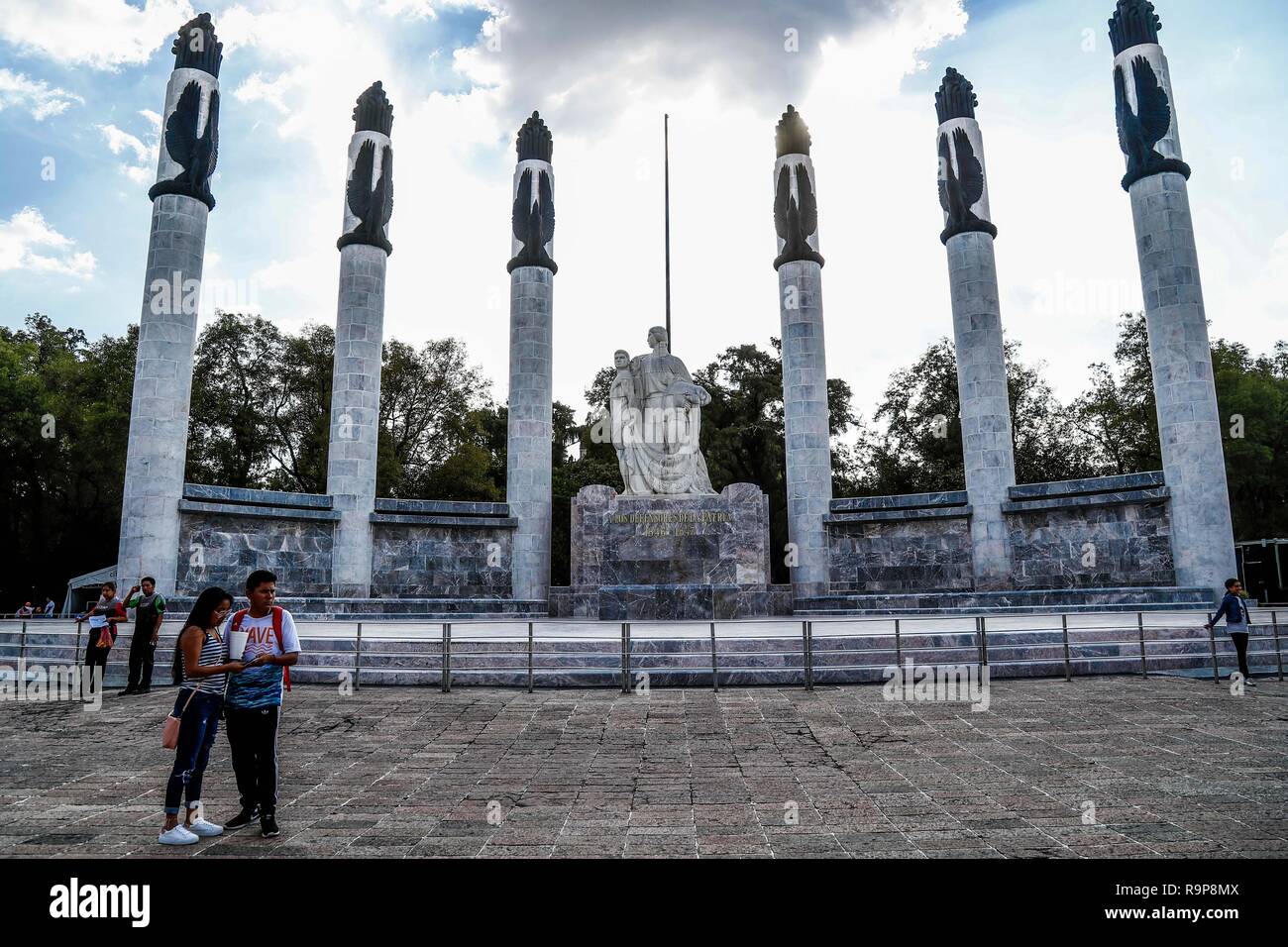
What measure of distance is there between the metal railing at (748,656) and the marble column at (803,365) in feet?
28.8

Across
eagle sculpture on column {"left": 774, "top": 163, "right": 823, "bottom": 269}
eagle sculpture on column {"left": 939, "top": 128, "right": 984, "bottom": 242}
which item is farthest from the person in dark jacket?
Result: eagle sculpture on column {"left": 774, "top": 163, "right": 823, "bottom": 269}

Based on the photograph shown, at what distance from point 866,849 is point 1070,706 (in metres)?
5.04

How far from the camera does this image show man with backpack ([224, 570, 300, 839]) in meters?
4.68

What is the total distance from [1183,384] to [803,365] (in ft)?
27.8

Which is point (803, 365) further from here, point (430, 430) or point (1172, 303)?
point (430, 430)

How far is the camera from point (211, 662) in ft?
15.5

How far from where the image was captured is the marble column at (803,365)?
20203 millimetres

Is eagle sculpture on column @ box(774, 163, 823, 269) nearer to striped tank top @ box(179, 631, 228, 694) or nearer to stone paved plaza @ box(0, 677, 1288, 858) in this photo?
stone paved plaza @ box(0, 677, 1288, 858)

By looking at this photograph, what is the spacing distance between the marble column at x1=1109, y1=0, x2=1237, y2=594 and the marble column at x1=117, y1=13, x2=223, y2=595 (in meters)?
21.7

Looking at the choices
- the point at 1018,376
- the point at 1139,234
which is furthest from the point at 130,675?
the point at 1018,376

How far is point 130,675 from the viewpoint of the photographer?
9.57 metres

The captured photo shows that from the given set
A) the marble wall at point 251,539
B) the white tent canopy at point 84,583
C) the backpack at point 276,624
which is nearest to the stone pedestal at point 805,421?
the marble wall at point 251,539

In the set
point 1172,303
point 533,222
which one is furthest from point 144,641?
point 1172,303

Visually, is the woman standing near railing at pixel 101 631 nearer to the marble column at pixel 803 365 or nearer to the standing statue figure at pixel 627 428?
the standing statue figure at pixel 627 428
